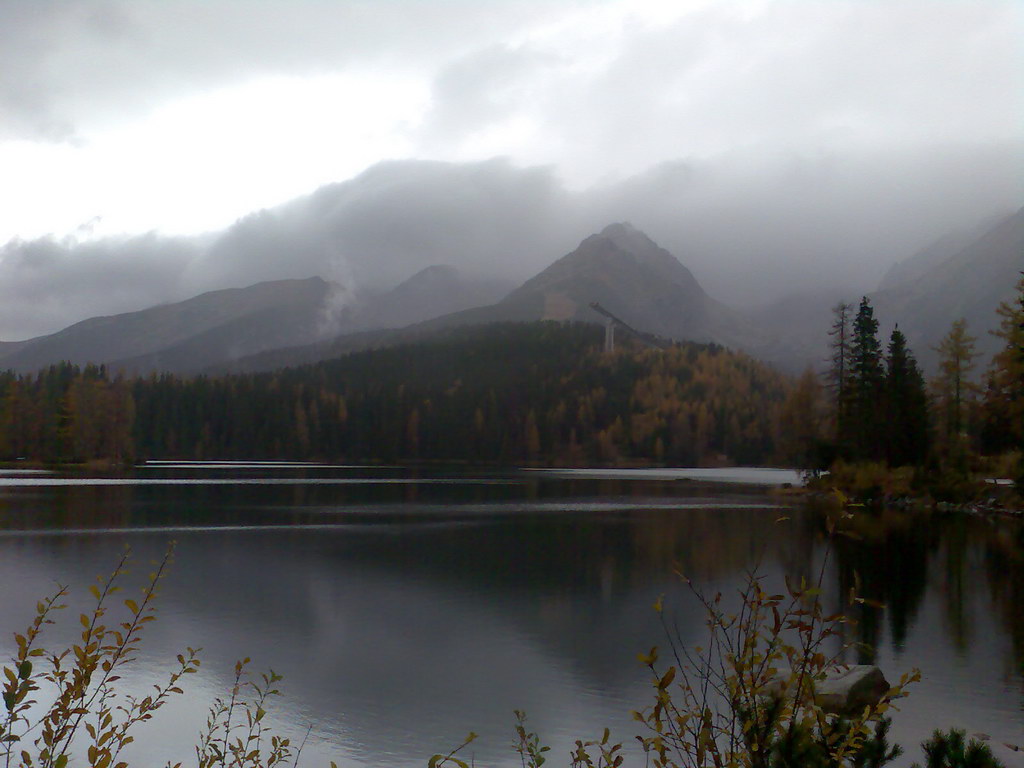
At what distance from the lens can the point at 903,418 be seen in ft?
214

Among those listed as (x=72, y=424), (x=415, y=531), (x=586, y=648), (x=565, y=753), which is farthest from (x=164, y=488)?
(x=565, y=753)

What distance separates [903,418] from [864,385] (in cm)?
676

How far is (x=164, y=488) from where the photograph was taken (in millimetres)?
73375

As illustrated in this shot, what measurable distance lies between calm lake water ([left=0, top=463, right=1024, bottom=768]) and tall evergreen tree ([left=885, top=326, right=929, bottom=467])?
13.2 meters

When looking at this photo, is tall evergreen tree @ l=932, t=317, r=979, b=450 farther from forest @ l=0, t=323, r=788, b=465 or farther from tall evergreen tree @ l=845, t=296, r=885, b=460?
forest @ l=0, t=323, r=788, b=465

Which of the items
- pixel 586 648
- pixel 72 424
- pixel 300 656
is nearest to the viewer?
pixel 300 656

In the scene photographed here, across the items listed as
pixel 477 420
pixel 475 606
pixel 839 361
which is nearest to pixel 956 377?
pixel 839 361

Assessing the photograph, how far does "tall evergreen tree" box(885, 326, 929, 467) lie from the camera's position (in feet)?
213

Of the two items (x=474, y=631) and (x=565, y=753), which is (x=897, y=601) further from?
(x=565, y=753)

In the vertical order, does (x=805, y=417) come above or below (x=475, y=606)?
above

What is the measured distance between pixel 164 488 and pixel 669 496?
44453 mm

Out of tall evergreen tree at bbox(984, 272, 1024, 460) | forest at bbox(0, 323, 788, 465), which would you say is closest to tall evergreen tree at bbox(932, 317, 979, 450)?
tall evergreen tree at bbox(984, 272, 1024, 460)

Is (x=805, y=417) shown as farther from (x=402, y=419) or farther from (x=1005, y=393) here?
(x=402, y=419)

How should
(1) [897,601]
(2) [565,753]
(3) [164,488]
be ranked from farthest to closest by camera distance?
(3) [164,488] → (1) [897,601] → (2) [565,753]
